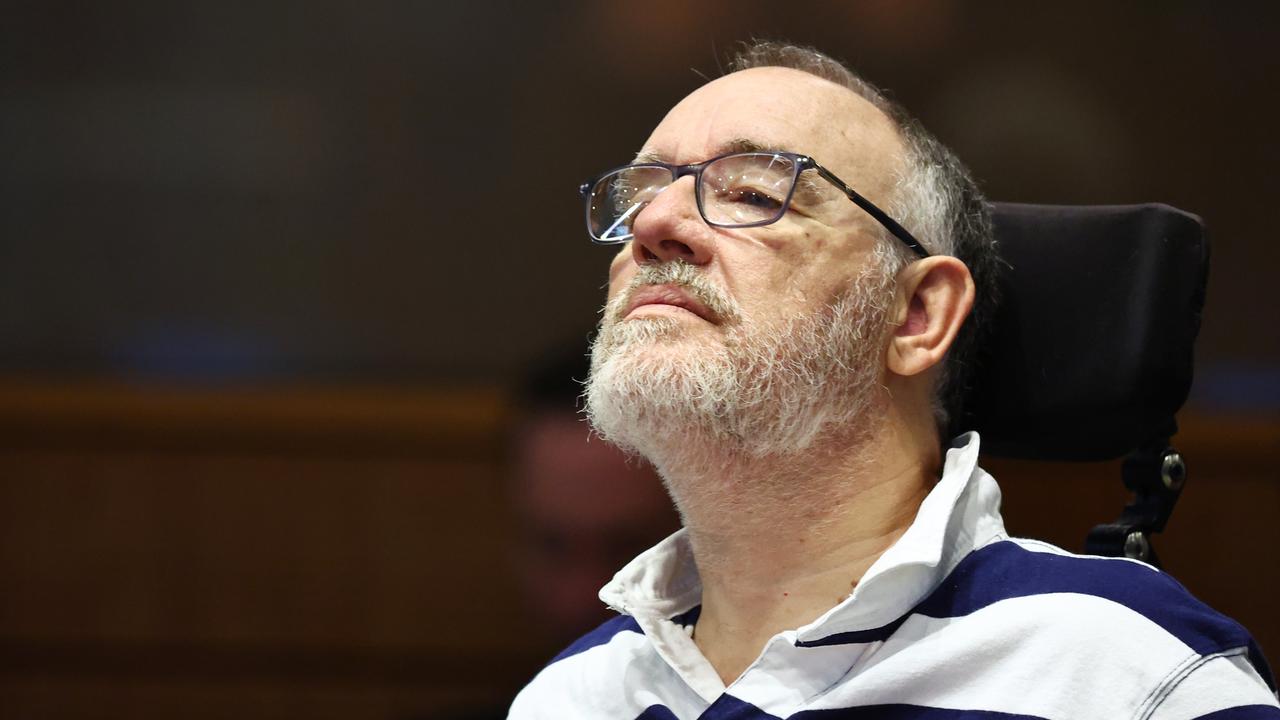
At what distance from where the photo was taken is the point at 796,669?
47.1 inches

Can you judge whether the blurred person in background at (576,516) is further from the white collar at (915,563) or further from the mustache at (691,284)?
the mustache at (691,284)

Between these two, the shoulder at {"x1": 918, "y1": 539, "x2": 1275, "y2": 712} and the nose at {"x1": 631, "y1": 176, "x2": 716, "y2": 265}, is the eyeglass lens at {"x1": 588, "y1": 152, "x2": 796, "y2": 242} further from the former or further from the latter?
the shoulder at {"x1": 918, "y1": 539, "x2": 1275, "y2": 712}

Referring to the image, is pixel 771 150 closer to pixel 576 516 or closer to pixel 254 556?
pixel 576 516

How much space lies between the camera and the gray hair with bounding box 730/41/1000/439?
4.63ft

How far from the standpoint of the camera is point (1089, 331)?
1351mm

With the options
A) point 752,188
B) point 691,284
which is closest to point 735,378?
point 691,284

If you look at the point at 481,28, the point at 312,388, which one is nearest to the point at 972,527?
the point at 312,388

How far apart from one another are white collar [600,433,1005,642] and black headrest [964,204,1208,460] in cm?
9

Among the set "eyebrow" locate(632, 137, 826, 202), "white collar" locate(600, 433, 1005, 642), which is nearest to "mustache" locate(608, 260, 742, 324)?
"eyebrow" locate(632, 137, 826, 202)

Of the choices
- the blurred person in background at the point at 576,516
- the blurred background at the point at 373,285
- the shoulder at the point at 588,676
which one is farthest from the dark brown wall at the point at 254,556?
the shoulder at the point at 588,676

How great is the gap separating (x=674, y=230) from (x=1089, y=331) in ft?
1.52

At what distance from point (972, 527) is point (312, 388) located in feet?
7.71

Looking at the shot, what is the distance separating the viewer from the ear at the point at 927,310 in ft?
4.52

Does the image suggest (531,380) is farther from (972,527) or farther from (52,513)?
(52,513)
